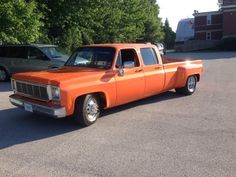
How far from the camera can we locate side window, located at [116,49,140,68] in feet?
27.8

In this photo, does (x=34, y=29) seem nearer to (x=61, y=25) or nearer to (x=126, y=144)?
(x=61, y=25)

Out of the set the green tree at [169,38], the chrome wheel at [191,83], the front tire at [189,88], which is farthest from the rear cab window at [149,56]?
the green tree at [169,38]

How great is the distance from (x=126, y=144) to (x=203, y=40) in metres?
61.0

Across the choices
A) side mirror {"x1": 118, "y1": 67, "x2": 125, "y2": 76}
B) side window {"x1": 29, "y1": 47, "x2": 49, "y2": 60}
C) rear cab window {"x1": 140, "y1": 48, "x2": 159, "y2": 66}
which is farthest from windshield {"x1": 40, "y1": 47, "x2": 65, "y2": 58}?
side mirror {"x1": 118, "y1": 67, "x2": 125, "y2": 76}

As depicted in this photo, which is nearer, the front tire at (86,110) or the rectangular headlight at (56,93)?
the rectangular headlight at (56,93)

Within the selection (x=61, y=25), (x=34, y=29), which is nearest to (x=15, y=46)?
(x=34, y=29)

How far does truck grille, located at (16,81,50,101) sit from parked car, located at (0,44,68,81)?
22.6 feet

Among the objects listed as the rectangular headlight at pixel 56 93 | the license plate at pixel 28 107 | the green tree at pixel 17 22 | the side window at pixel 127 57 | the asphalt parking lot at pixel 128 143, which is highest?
the green tree at pixel 17 22

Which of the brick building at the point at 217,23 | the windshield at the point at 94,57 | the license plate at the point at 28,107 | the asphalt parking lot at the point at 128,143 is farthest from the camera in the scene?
the brick building at the point at 217,23

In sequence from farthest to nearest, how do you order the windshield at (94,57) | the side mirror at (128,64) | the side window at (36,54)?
the side window at (36,54), the side mirror at (128,64), the windshield at (94,57)

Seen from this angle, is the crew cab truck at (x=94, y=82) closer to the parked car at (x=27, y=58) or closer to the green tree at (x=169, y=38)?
the parked car at (x=27, y=58)

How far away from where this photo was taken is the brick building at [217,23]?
61938 mm

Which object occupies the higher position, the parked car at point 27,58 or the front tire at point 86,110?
the parked car at point 27,58

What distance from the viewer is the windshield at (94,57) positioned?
8.40 metres
